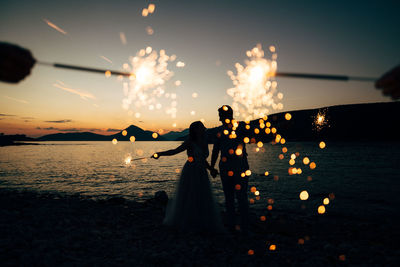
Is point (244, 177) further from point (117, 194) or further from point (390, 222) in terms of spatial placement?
point (117, 194)

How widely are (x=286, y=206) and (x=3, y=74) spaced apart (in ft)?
40.5

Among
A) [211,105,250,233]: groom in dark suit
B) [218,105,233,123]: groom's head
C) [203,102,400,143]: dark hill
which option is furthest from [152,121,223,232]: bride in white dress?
[203,102,400,143]: dark hill

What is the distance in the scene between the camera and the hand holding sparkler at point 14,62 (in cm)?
278

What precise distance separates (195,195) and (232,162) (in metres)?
1.48

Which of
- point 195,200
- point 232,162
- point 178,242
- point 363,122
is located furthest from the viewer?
point 363,122

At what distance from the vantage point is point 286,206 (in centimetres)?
1184

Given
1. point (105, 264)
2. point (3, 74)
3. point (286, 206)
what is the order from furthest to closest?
point (286, 206), point (105, 264), point (3, 74)

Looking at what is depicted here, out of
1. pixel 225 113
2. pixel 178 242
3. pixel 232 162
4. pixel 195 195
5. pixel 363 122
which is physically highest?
pixel 363 122

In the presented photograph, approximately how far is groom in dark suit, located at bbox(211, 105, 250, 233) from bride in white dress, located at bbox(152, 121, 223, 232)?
47cm

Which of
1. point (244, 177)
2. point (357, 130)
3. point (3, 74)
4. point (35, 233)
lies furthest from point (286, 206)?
point (357, 130)

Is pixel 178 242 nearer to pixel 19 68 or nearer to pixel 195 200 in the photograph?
pixel 195 200

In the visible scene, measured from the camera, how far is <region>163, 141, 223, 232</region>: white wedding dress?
21.5 ft

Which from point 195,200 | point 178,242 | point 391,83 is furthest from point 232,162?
point 391,83

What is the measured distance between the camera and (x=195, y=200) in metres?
6.59
